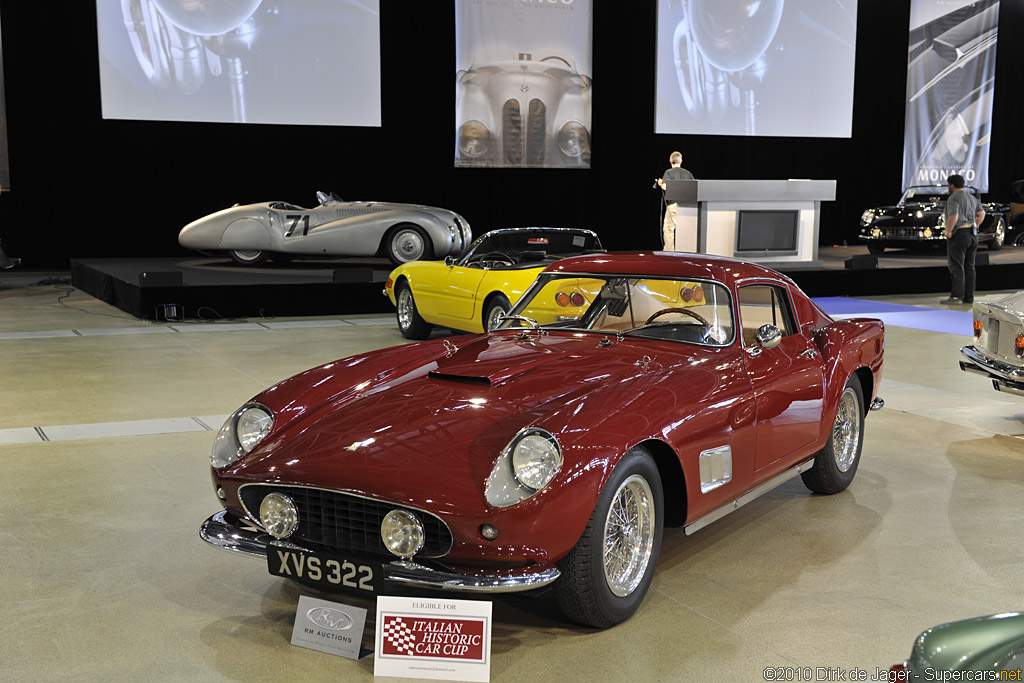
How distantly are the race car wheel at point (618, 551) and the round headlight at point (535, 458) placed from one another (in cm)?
20

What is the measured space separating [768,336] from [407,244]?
9.53 metres

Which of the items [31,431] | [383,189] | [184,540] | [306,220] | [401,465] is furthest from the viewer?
[383,189]

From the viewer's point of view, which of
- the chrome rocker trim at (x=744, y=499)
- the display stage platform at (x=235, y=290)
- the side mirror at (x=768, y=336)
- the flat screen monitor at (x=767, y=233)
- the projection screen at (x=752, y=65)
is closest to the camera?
the chrome rocker trim at (x=744, y=499)

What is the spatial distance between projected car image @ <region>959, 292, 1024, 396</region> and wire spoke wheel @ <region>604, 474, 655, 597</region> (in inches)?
138

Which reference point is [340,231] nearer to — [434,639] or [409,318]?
[409,318]

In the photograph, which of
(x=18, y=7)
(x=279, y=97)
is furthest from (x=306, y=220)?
(x=18, y=7)

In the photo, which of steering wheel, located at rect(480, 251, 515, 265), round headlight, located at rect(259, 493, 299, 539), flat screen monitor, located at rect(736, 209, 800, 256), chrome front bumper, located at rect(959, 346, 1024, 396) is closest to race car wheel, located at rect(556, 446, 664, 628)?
round headlight, located at rect(259, 493, 299, 539)

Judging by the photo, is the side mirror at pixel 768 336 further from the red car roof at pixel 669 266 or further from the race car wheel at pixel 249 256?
the race car wheel at pixel 249 256

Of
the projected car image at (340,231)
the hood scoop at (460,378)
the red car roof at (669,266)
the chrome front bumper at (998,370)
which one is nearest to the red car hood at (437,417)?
the hood scoop at (460,378)

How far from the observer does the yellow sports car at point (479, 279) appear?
28.5ft

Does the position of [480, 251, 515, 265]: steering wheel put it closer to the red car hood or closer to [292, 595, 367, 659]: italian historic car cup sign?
the red car hood

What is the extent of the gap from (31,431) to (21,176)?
11.5 m

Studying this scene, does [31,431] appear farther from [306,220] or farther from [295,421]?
[306,220]

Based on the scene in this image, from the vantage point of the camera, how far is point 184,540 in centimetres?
420
